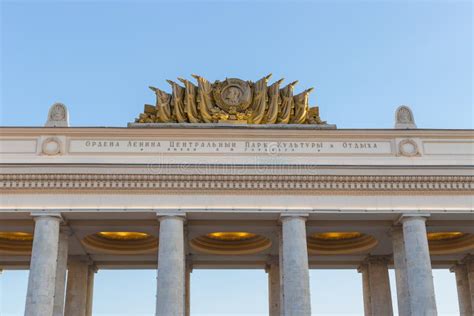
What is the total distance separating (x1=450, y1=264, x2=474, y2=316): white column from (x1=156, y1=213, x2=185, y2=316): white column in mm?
15473

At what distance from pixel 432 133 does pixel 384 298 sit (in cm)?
837

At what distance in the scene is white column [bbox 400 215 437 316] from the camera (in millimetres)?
25750

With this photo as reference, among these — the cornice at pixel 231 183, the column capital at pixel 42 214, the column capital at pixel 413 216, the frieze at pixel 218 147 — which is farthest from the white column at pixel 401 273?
the column capital at pixel 42 214

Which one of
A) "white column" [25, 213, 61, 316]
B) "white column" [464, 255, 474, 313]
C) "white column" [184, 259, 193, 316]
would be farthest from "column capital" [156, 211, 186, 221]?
"white column" [464, 255, 474, 313]

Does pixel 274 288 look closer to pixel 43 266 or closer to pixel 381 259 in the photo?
pixel 381 259

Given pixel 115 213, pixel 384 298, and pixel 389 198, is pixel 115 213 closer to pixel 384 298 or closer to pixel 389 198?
pixel 389 198

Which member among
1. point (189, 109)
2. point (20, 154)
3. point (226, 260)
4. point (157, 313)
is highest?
point (189, 109)

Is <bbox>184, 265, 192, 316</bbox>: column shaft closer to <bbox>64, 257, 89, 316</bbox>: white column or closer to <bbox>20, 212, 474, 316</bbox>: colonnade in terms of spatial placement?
<bbox>20, 212, 474, 316</bbox>: colonnade

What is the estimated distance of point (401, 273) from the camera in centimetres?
2738

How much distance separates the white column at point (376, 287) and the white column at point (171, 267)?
10497 millimetres

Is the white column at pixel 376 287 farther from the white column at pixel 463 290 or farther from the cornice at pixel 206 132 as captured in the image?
the cornice at pixel 206 132

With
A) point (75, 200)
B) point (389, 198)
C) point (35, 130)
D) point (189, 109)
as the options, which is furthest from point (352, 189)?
point (35, 130)

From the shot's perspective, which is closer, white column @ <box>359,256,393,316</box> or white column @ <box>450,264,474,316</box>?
white column @ <box>359,256,393,316</box>

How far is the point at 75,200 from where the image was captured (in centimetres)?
2702
